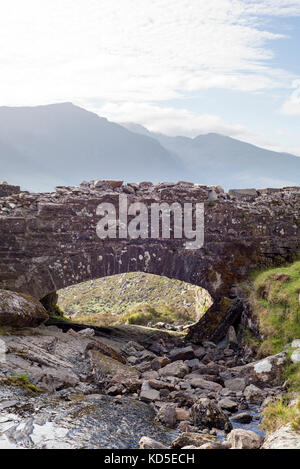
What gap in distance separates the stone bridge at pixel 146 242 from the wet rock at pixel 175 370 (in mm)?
2800

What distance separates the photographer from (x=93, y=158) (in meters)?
198

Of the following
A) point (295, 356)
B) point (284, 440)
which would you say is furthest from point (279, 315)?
point (284, 440)

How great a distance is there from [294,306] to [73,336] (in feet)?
17.0

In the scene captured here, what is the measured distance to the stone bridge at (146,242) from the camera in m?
11.6

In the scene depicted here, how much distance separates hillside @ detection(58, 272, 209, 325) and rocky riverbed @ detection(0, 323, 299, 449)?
6.52 m

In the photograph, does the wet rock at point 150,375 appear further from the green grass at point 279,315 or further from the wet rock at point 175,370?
the green grass at point 279,315

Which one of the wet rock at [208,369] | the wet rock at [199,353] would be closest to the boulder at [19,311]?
the wet rock at [208,369]

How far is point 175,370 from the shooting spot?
9945 mm

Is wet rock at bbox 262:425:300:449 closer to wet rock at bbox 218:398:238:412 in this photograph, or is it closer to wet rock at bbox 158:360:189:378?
wet rock at bbox 218:398:238:412

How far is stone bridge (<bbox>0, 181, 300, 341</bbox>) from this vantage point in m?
11.6

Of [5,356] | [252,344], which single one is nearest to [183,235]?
[252,344]

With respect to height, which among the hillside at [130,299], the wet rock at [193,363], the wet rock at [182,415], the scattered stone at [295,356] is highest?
the scattered stone at [295,356]

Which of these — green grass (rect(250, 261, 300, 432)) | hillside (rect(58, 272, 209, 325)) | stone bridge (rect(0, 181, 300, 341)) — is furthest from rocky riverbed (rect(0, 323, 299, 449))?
hillside (rect(58, 272, 209, 325))
